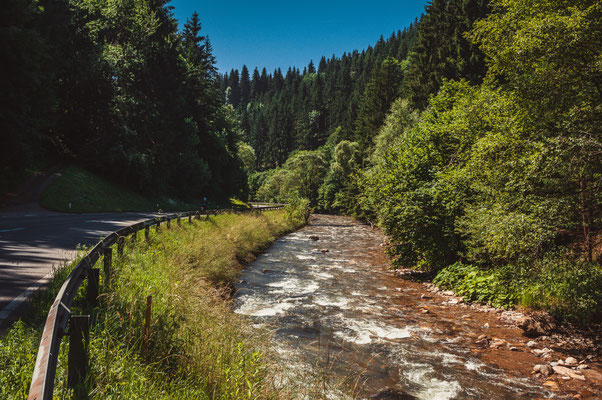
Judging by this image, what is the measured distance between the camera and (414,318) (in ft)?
32.1

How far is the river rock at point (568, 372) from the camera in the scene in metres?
6.38

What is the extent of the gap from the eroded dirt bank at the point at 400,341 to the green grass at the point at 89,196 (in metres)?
17.4

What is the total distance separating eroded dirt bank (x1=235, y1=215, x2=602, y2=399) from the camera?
20.5ft

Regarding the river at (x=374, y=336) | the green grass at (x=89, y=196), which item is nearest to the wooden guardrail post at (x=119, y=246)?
the river at (x=374, y=336)

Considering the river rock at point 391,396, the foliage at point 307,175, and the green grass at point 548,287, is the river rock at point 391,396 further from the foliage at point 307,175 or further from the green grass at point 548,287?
the foliage at point 307,175

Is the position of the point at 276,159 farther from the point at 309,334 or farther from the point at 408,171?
the point at 309,334

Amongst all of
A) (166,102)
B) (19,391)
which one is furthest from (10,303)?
(166,102)

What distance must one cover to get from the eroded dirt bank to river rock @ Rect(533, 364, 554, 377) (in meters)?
0.09

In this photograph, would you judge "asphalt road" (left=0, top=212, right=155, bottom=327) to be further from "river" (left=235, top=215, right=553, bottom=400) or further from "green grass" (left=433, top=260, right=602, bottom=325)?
"green grass" (left=433, top=260, right=602, bottom=325)

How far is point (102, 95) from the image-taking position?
1270 inches

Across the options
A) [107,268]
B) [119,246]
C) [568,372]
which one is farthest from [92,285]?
[568,372]

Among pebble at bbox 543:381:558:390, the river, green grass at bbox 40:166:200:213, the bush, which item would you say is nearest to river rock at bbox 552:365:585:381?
pebble at bbox 543:381:558:390

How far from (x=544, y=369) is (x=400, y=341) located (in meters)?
2.92

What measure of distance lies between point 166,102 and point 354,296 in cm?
3342
